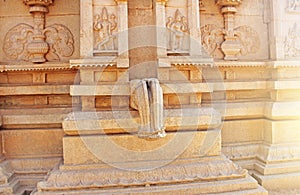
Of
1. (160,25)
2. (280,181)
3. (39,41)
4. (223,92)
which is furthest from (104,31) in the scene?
(280,181)

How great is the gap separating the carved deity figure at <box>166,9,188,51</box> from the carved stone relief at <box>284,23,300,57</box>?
269 cm

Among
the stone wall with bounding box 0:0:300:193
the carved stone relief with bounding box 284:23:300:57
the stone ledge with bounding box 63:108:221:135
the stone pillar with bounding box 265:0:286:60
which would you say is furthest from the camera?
the carved stone relief with bounding box 284:23:300:57

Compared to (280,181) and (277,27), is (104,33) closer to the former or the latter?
(277,27)

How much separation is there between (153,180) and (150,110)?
1.20 m

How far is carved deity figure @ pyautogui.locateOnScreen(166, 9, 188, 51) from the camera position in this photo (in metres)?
5.48

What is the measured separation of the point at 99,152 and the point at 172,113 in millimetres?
1508

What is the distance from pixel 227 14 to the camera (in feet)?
21.4

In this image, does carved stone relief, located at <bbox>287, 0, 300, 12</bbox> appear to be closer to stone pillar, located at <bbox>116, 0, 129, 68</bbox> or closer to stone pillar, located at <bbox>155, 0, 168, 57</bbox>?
stone pillar, located at <bbox>155, 0, 168, 57</bbox>

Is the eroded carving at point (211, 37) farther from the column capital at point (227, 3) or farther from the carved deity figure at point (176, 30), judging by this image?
the carved deity figure at point (176, 30)

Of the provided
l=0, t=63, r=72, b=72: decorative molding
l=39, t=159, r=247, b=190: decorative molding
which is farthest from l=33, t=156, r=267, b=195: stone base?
l=0, t=63, r=72, b=72: decorative molding

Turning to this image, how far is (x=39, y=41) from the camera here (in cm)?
599

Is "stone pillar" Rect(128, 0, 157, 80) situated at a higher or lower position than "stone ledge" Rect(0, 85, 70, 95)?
higher

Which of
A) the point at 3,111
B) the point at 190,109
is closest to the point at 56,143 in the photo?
the point at 3,111

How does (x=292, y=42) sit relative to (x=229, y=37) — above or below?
below
